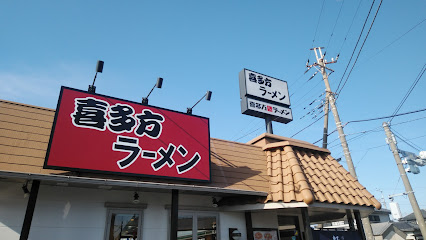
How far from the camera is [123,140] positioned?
21.9 ft

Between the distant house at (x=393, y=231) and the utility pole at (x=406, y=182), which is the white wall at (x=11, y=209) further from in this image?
the distant house at (x=393, y=231)

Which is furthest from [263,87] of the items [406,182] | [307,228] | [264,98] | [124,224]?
[124,224]

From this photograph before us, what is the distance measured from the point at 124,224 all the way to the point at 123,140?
7.18ft

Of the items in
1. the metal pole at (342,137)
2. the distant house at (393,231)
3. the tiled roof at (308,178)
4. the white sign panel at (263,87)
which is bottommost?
the distant house at (393,231)

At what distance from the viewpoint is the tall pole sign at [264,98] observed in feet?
38.6

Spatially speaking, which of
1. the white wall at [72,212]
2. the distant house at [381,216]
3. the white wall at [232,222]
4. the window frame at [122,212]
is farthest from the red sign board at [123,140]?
the distant house at [381,216]

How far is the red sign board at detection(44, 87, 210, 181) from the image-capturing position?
604cm

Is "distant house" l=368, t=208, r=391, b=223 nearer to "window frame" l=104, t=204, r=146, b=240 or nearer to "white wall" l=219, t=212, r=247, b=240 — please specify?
"white wall" l=219, t=212, r=247, b=240

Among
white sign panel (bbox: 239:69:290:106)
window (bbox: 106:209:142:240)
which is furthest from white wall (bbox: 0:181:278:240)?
white sign panel (bbox: 239:69:290:106)

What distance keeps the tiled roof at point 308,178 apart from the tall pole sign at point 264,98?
174cm

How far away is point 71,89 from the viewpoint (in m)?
6.70

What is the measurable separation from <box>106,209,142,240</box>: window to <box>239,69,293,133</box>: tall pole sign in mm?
6446

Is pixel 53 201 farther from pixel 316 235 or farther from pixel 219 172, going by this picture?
pixel 316 235

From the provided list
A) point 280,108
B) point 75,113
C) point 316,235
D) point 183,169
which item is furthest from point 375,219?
point 75,113
